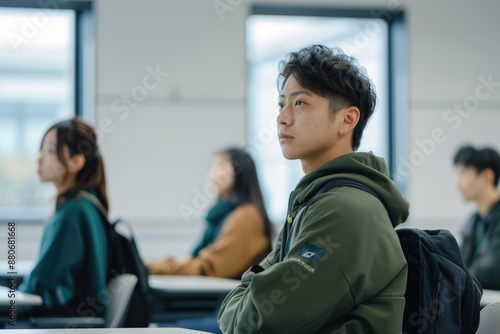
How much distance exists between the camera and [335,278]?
67.3 inches

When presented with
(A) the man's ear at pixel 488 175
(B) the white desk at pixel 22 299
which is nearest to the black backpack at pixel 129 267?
(B) the white desk at pixel 22 299

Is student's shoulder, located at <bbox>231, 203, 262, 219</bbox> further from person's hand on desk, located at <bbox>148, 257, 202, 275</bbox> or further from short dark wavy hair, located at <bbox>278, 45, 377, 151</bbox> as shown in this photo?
short dark wavy hair, located at <bbox>278, 45, 377, 151</bbox>

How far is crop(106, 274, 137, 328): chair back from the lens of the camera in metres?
3.30

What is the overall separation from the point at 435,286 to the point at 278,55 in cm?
531

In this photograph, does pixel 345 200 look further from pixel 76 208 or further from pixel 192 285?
pixel 192 285

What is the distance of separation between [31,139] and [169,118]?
107 centimetres

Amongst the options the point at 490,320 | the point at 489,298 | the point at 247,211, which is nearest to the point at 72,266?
the point at 247,211

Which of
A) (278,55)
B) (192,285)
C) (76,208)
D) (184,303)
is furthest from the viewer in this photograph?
(278,55)

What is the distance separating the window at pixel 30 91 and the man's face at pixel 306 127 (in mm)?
4567

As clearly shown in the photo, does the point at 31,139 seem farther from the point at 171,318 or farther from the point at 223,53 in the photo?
the point at 171,318

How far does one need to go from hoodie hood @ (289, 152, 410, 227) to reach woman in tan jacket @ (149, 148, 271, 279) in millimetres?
2851

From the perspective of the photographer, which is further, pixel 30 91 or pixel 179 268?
pixel 30 91

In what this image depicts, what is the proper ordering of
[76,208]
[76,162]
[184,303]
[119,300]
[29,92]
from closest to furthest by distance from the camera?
[119,300] → [76,208] → [76,162] → [184,303] → [29,92]

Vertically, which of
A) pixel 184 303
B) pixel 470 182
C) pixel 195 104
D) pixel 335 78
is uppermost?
pixel 195 104
